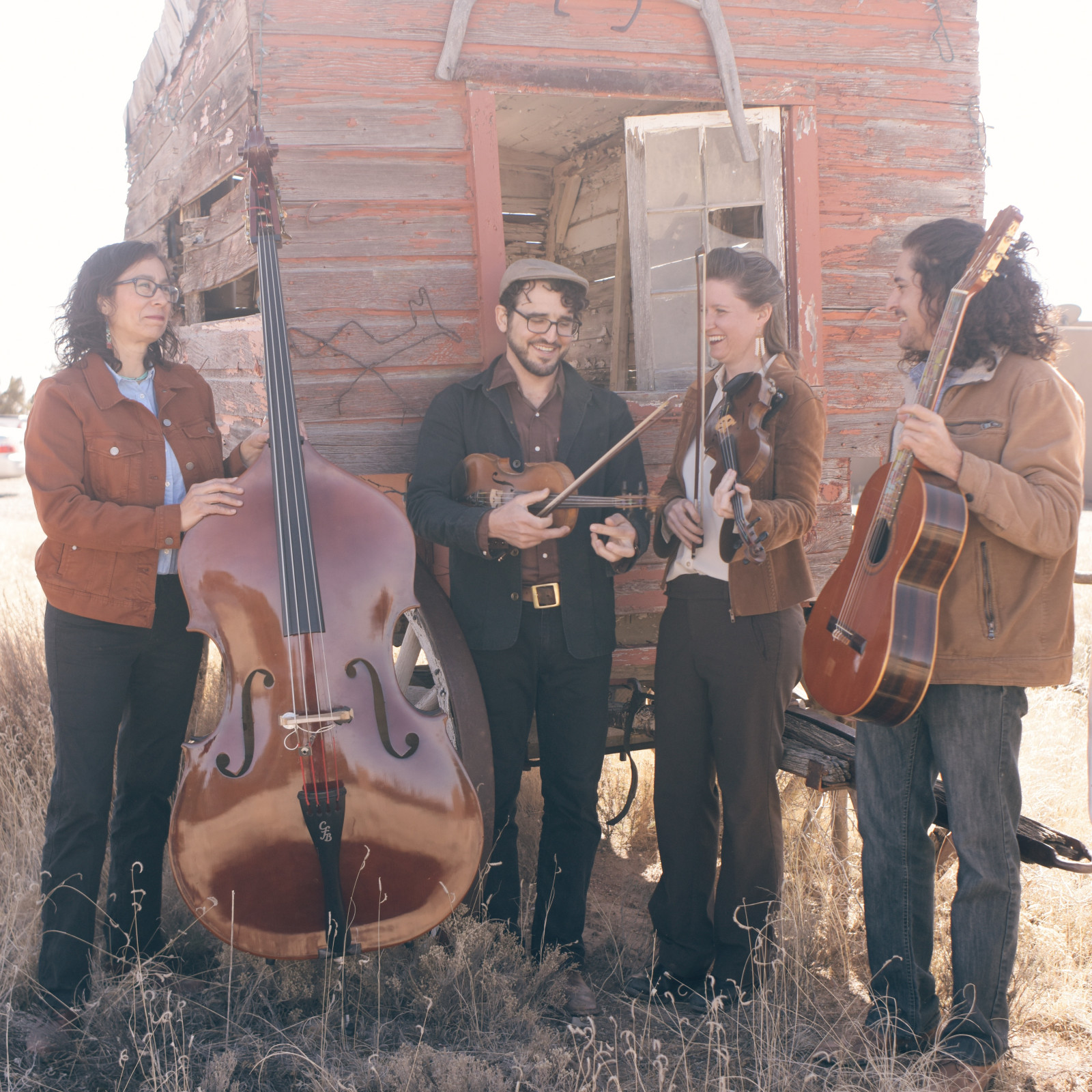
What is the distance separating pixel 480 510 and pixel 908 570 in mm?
1204

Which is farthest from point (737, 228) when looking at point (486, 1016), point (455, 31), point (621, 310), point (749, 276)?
point (486, 1016)

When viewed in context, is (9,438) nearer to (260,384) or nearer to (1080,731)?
(260,384)

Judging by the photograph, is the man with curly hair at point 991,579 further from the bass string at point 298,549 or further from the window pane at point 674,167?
the window pane at point 674,167

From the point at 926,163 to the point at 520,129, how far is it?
8.44 ft

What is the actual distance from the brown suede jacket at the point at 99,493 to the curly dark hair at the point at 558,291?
1.09 metres

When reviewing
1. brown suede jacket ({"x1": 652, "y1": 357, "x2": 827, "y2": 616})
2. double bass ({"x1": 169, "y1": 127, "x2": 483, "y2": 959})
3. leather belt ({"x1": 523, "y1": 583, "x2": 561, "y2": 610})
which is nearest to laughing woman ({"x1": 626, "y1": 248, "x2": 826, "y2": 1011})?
brown suede jacket ({"x1": 652, "y1": 357, "x2": 827, "y2": 616})

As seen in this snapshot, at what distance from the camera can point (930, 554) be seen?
80.5 inches

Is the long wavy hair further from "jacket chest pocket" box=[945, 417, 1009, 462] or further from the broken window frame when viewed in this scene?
the broken window frame

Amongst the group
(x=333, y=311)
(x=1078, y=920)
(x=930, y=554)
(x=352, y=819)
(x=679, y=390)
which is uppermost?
(x=333, y=311)

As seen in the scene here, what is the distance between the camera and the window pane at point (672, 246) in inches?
155

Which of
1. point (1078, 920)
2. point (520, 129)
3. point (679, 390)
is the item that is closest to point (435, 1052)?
point (1078, 920)

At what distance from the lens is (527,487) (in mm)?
2777

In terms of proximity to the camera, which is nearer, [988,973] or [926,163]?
[988,973]

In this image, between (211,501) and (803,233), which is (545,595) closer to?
(211,501)
